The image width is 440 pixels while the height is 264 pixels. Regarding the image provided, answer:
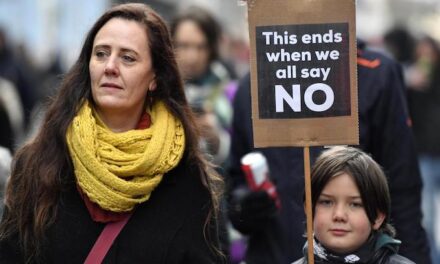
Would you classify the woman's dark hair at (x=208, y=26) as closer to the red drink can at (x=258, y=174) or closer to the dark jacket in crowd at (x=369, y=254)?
the red drink can at (x=258, y=174)

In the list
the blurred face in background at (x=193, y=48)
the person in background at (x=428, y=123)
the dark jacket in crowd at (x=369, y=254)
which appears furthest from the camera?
the person in background at (x=428, y=123)

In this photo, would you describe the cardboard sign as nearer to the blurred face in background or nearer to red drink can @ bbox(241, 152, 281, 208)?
red drink can @ bbox(241, 152, 281, 208)

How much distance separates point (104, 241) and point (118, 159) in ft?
1.12

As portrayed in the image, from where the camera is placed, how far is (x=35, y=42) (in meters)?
28.1

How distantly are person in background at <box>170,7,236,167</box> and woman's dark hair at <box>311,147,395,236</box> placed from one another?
270cm

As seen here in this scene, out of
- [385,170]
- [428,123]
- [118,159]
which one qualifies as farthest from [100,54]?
[428,123]

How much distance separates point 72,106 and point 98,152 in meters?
0.30

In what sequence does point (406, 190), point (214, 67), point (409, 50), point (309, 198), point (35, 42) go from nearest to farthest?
1. point (309, 198)
2. point (406, 190)
3. point (214, 67)
4. point (409, 50)
5. point (35, 42)

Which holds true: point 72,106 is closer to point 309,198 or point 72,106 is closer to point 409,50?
point 309,198

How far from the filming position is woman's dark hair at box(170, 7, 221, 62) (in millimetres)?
8828

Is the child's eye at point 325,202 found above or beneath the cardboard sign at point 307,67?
beneath

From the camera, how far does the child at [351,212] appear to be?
17.4ft

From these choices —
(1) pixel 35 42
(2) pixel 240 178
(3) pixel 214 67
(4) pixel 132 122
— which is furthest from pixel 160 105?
(1) pixel 35 42

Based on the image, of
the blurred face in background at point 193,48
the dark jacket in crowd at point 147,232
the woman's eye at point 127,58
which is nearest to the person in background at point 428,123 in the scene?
the blurred face in background at point 193,48
